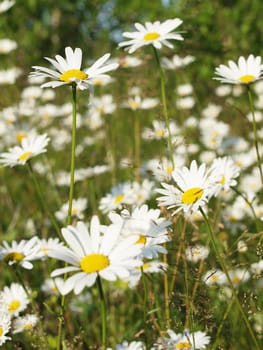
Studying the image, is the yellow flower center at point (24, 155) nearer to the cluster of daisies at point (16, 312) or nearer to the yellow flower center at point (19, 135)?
the cluster of daisies at point (16, 312)

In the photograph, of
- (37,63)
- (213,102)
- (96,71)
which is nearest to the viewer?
(96,71)

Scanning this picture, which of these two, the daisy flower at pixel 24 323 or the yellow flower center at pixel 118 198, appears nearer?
the daisy flower at pixel 24 323

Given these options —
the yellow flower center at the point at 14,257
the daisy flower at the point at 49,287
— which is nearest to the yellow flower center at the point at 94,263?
the yellow flower center at the point at 14,257

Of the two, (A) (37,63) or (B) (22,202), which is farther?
(A) (37,63)

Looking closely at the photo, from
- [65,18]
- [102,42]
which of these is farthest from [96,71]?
[65,18]

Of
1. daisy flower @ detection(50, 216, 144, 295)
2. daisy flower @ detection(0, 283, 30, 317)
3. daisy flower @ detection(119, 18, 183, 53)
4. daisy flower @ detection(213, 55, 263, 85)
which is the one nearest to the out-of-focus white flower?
daisy flower @ detection(119, 18, 183, 53)

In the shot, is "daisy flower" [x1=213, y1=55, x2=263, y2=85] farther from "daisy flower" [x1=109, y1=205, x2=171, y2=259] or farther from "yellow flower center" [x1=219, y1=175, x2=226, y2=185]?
"daisy flower" [x1=109, y1=205, x2=171, y2=259]

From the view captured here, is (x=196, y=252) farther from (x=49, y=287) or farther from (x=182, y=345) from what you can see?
(x=49, y=287)

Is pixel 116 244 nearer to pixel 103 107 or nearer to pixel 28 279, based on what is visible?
pixel 28 279
